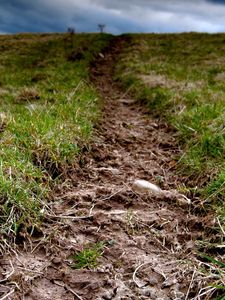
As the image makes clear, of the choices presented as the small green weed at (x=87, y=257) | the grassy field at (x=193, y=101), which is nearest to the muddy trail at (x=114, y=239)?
the small green weed at (x=87, y=257)

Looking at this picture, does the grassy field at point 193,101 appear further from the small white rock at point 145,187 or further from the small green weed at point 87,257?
the small green weed at point 87,257

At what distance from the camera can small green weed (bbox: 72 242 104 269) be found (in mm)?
3645

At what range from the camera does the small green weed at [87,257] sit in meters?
3.64

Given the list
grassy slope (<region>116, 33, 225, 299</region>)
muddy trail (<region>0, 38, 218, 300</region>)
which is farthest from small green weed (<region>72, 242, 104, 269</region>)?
grassy slope (<region>116, 33, 225, 299</region>)

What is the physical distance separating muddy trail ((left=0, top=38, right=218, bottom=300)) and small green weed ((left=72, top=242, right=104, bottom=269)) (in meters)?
0.04

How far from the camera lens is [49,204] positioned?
459 cm

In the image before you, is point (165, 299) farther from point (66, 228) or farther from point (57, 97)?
point (57, 97)

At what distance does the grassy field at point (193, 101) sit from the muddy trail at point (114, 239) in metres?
0.37

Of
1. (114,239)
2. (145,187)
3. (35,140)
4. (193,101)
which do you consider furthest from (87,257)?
(193,101)

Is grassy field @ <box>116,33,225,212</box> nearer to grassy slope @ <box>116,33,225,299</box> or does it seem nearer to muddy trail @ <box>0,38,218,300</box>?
grassy slope @ <box>116,33,225,299</box>

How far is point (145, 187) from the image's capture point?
5.35 m

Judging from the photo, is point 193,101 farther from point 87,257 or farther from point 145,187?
point 87,257

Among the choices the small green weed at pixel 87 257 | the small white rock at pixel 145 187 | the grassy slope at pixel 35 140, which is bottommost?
the small green weed at pixel 87 257

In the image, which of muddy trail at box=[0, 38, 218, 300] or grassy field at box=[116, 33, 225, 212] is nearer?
muddy trail at box=[0, 38, 218, 300]
